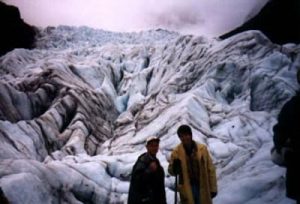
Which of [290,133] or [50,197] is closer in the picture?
[290,133]

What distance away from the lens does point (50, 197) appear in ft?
34.4

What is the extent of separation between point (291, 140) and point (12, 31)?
4018 cm

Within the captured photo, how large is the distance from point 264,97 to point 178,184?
43.5 feet

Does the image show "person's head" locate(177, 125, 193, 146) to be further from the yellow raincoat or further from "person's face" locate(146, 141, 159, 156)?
"person's face" locate(146, 141, 159, 156)

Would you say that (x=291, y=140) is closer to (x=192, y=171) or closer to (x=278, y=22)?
Result: (x=192, y=171)

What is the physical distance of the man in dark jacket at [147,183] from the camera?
5906 millimetres

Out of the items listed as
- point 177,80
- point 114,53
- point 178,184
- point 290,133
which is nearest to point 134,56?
point 114,53

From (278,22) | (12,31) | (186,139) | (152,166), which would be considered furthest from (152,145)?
(12,31)

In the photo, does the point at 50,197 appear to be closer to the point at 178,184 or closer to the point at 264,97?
the point at 178,184

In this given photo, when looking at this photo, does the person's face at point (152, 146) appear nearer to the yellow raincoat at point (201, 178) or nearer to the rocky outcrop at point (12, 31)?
the yellow raincoat at point (201, 178)

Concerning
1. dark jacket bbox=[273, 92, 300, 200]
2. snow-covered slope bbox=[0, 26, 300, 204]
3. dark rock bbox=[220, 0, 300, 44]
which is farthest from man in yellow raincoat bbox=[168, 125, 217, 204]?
dark rock bbox=[220, 0, 300, 44]

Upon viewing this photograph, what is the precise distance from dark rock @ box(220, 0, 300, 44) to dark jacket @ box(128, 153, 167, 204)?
28.5 meters

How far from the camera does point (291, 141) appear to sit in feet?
13.2

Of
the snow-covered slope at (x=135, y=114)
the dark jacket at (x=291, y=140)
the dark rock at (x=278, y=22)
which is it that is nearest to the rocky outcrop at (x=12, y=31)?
the snow-covered slope at (x=135, y=114)
